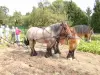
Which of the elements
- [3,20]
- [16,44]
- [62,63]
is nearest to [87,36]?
[16,44]

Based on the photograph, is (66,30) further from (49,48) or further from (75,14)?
(75,14)

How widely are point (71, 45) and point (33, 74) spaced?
4505 millimetres

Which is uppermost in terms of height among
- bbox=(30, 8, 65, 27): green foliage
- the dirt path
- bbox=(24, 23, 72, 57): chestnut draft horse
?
bbox=(30, 8, 65, 27): green foliage

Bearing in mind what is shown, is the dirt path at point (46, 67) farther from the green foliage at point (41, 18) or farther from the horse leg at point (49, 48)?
the green foliage at point (41, 18)

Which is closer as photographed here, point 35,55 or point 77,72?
point 77,72

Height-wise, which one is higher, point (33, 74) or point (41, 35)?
point (41, 35)

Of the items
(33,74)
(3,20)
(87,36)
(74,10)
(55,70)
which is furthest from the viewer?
(74,10)

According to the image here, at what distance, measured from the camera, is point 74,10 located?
6138 centimetres

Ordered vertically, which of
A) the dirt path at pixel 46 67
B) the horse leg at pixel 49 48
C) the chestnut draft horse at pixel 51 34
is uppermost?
the chestnut draft horse at pixel 51 34

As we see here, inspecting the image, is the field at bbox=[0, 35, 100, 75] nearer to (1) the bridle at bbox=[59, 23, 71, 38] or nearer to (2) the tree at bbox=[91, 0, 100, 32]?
(1) the bridle at bbox=[59, 23, 71, 38]

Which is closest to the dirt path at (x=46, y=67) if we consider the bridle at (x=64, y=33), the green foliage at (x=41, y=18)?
the bridle at (x=64, y=33)

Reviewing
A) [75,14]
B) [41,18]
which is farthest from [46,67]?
[75,14]

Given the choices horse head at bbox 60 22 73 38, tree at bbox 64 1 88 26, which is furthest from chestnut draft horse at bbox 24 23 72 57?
tree at bbox 64 1 88 26

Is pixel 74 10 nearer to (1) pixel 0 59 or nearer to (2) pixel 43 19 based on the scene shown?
(2) pixel 43 19
